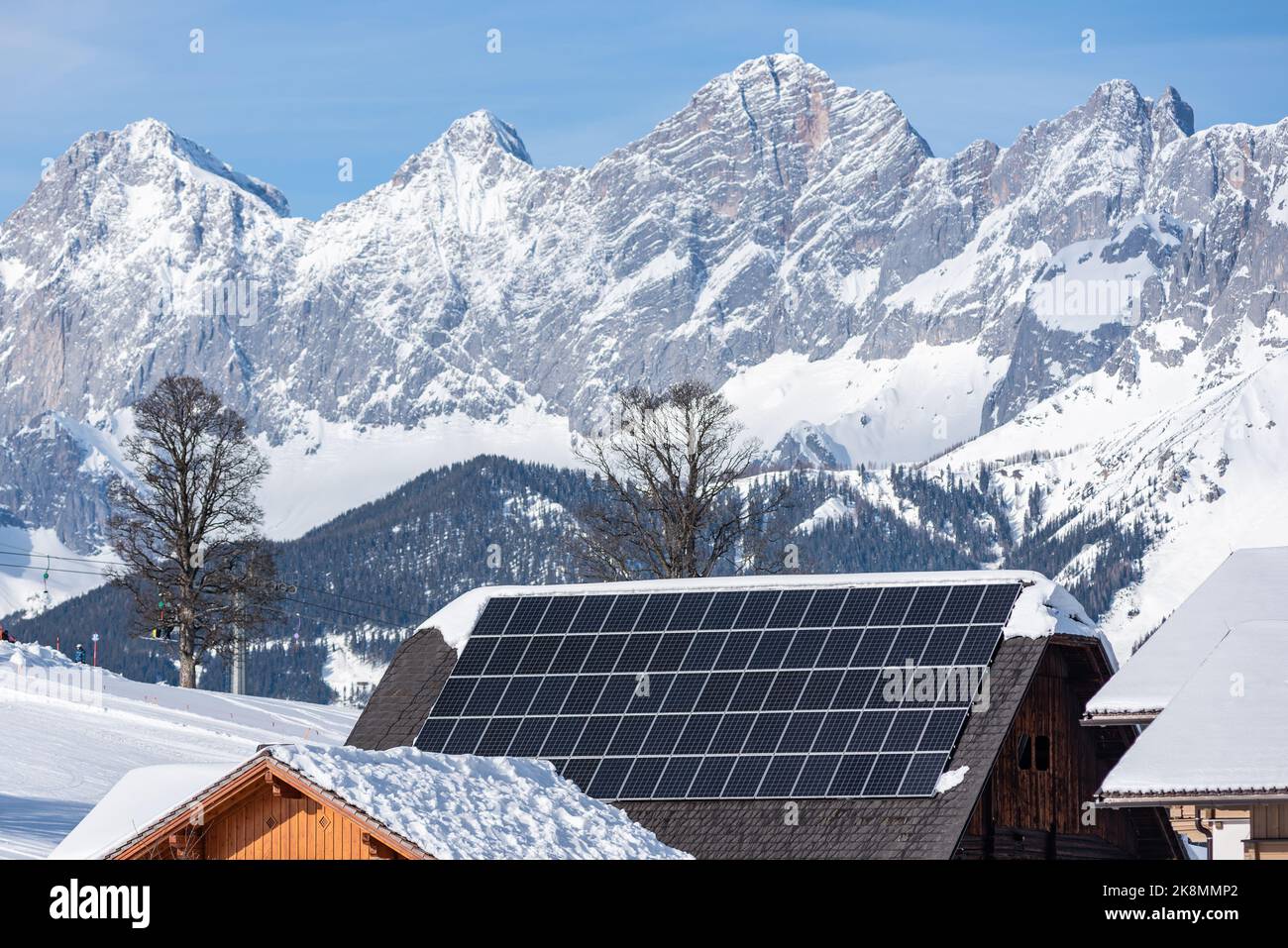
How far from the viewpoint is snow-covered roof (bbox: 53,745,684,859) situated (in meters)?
28.8

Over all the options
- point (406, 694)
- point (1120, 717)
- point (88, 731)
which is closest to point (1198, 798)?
point (1120, 717)

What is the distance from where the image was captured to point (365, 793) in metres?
28.9

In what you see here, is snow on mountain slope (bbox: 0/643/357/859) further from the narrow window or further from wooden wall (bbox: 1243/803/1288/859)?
wooden wall (bbox: 1243/803/1288/859)

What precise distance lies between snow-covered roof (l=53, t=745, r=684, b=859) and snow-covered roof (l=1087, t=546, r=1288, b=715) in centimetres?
850

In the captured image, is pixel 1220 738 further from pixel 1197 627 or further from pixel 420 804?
pixel 420 804

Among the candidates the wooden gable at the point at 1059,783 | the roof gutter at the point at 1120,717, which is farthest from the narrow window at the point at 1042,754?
the roof gutter at the point at 1120,717

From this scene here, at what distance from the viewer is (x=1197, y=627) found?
37219mm

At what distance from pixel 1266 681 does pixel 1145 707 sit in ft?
10.7

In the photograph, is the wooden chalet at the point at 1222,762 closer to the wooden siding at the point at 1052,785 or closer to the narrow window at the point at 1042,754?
the wooden siding at the point at 1052,785

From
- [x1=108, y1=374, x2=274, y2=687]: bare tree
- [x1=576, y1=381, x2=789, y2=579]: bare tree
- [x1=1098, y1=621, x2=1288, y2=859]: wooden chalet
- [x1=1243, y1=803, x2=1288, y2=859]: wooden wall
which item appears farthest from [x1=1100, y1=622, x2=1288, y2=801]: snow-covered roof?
[x1=108, y1=374, x2=274, y2=687]: bare tree

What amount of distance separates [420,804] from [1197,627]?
47.7 feet

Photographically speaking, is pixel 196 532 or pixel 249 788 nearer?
pixel 249 788
